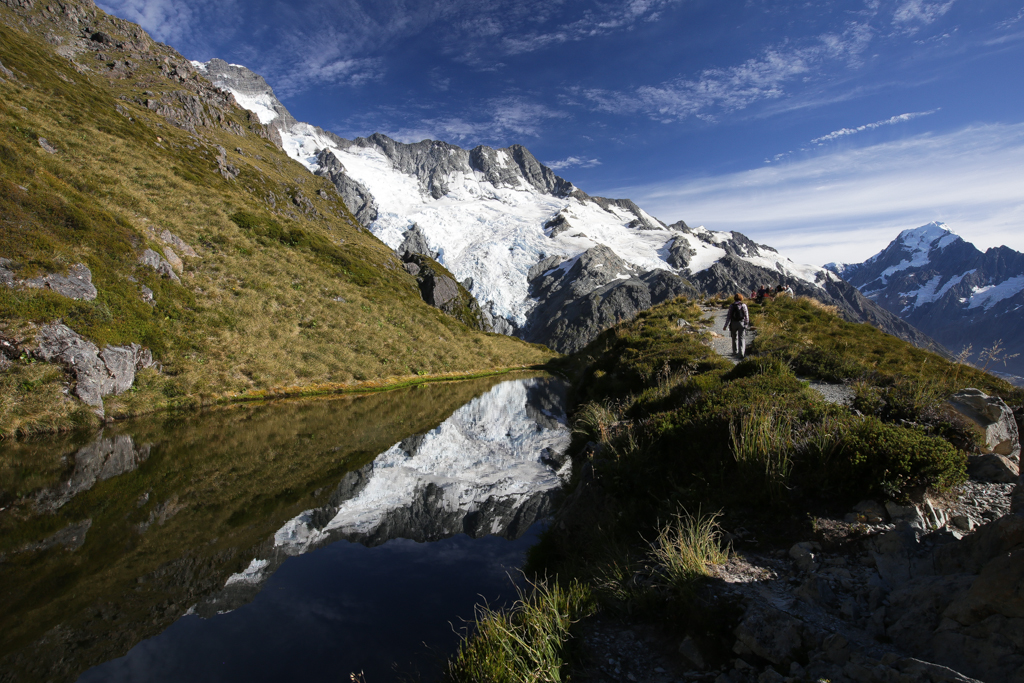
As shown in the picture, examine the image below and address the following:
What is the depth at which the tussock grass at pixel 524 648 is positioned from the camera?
4426mm

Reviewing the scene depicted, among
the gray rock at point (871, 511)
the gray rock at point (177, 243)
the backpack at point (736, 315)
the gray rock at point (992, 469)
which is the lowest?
the gray rock at point (871, 511)

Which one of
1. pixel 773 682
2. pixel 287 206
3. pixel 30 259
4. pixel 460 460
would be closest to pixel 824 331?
pixel 460 460

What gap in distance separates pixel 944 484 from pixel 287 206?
86.0 meters

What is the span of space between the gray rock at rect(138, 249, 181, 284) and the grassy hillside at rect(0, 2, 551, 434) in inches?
16.9

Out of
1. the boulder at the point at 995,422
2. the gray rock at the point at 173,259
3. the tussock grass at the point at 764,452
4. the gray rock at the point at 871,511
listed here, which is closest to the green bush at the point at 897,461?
the gray rock at the point at 871,511

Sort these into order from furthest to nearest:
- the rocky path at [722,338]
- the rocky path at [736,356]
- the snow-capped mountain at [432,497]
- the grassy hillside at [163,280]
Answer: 1. the rocky path at [722,338]
2. the grassy hillside at [163,280]
3. the rocky path at [736,356]
4. the snow-capped mountain at [432,497]

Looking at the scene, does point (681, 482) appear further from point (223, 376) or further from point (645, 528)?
point (223, 376)

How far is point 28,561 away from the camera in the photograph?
22.9 ft

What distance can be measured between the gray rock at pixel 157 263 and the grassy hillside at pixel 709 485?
28.1m

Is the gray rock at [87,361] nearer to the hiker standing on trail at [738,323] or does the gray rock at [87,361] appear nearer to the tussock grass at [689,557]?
the tussock grass at [689,557]

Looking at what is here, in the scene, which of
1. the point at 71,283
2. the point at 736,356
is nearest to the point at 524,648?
the point at 736,356

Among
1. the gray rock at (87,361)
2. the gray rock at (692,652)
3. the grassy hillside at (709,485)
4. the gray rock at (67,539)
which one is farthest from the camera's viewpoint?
the gray rock at (87,361)

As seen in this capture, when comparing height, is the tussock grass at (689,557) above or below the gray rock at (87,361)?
below

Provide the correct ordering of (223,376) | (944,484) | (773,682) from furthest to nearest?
1. (223,376)
2. (944,484)
3. (773,682)
